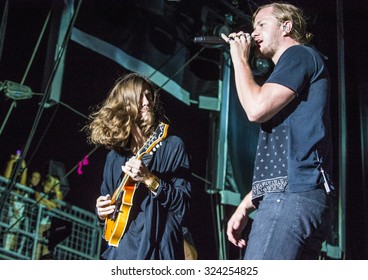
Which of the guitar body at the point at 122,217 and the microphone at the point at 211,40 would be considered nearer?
the microphone at the point at 211,40

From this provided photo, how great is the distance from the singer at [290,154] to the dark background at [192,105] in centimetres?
136

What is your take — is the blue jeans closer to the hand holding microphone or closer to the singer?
the singer

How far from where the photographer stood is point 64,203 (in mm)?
3871

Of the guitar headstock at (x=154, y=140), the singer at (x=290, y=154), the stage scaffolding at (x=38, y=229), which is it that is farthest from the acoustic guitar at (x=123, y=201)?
the stage scaffolding at (x=38, y=229)

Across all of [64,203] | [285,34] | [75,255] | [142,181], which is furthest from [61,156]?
[285,34]

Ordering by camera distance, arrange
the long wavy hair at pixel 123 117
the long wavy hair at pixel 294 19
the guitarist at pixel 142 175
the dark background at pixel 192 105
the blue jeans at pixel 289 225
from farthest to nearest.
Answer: the dark background at pixel 192 105 < the long wavy hair at pixel 123 117 < the guitarist at pixel 142 175 < the long wavy hair at pixel 294 19 < the blue jeans at pixel 289 225

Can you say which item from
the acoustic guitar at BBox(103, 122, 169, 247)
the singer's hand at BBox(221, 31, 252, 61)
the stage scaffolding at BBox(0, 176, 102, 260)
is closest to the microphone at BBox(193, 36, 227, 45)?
the singer's hand at BBox(221, 31, 252, 61)

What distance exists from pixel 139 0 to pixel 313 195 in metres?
2.04

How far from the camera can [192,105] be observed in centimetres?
357

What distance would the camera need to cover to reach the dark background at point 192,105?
3213mm

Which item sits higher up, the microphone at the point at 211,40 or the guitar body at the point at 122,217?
the microphone at the point at 211,40

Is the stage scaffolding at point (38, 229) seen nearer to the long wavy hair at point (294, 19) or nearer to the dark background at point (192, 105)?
the dark background at point (192, 105)

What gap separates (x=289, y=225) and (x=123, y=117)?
86 cm

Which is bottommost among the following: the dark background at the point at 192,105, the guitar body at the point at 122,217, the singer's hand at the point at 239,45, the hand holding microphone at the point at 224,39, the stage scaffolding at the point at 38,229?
the guitar body at the point at 122,217
